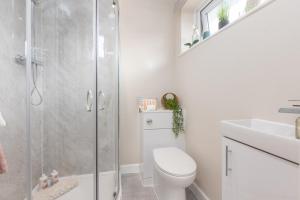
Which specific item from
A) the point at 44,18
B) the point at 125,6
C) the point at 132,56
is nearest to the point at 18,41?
the point at 44,18

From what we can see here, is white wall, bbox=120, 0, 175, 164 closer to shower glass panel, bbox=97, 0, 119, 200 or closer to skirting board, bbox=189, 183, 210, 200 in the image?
shower glass panel, bbox=97, 0, 119, 200

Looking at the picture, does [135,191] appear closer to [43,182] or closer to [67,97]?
[43,182]

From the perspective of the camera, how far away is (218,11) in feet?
5.48

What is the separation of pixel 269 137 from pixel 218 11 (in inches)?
58.7

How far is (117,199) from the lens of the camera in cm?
160

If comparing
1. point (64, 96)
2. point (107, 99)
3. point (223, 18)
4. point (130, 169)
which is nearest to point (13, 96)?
point (64, 96)

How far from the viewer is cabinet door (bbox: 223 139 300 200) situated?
0.54m

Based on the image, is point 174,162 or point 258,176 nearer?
point 258,176

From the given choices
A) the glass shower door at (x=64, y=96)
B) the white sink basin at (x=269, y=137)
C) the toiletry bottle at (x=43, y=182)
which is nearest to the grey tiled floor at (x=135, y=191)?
the glass shower door at (x=64, y=96)

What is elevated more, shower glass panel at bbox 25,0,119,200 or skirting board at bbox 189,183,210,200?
shower glass panel at bbox 25,0,119,200

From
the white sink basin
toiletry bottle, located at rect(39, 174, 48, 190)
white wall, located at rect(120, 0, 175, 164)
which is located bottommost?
toiletry bottle, located at rect(39, 174, 48, 190)

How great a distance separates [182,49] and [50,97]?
169cm

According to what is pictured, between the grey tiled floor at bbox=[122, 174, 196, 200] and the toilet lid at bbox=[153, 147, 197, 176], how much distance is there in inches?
18.7

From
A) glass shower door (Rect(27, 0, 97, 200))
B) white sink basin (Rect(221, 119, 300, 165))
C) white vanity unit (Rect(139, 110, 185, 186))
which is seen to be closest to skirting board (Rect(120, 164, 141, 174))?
white vanity unit (Rect(139, 110, 185, 186))
